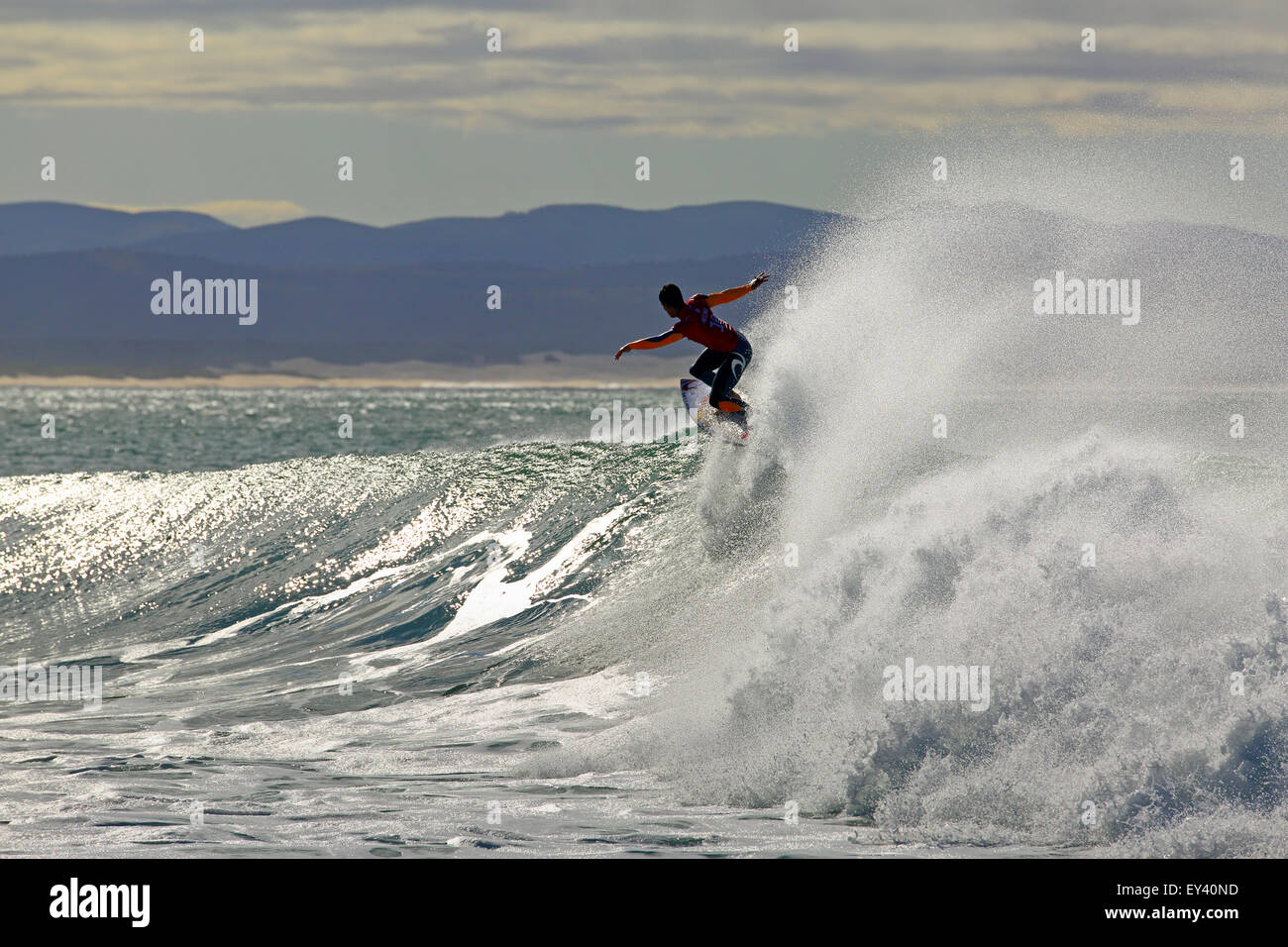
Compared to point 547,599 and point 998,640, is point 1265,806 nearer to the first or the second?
point 998,640

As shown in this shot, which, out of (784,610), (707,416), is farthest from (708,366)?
(784,610)

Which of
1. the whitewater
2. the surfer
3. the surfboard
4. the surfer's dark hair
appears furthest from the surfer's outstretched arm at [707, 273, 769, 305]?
the whitewater

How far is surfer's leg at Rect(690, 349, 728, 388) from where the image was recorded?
47.4 ft

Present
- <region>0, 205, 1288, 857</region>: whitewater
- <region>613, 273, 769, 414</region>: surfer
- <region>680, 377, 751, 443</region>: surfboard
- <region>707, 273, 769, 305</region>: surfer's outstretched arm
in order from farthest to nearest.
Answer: <region>680, 377, 751, 443</region>: surfboard, <region>613, 273, 769, 414</region>: surfer, <region>707, 273, 769, 305</region>: surfer's outstretched arm, <region>0, 205, 1288, 857</region>: whitewater

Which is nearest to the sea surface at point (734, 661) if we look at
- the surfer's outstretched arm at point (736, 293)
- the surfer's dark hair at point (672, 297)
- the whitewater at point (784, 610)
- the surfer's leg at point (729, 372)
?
the whitewater at point (784, 610)

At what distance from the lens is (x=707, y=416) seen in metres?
15.3

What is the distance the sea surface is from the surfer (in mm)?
1264

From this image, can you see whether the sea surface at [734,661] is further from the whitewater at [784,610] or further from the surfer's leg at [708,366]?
the surfer's leg at [708,366]

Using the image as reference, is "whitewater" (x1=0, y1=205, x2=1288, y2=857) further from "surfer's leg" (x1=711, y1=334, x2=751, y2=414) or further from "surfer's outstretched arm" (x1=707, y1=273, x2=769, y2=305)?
"surfer's outstretched arm" (x1=707, y1=273, x2=769, y2=305)

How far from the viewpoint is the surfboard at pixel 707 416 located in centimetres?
1521
